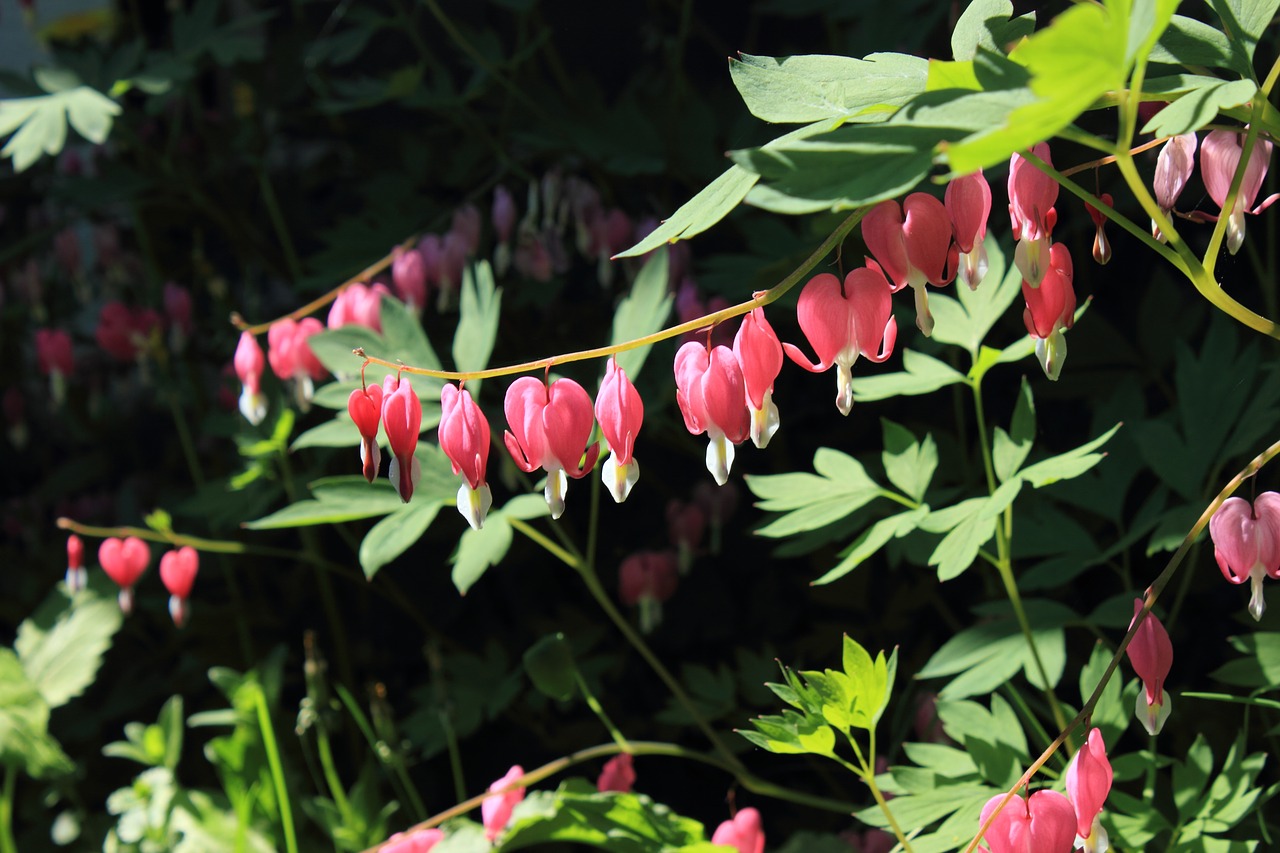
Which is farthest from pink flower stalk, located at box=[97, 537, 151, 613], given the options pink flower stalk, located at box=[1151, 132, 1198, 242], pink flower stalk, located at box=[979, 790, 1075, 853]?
pink flower stalk, located at box=[1151, 132, 1198, 242]

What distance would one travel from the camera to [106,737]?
2.33 meters

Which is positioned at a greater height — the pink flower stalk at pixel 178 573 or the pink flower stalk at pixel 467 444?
the pink flower stalk at pixel 467 444

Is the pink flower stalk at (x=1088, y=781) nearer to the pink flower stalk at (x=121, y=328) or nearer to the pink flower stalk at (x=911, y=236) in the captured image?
the pink flower stalk at (x=911, y=236)

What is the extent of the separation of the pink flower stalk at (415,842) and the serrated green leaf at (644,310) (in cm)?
50

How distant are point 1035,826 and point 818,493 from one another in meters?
0.40

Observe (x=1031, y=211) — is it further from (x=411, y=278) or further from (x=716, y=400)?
(x=411, y=278)

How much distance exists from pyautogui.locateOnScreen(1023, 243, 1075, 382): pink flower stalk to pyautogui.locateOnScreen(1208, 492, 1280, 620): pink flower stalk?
0.15 meters

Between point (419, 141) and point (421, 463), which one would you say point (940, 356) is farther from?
point (419, 141)

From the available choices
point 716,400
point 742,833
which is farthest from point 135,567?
point 716,400

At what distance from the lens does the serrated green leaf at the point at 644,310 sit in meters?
1.15

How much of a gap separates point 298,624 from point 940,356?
1287mm

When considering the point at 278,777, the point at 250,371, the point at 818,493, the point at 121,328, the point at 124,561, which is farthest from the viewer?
the point at 121,328

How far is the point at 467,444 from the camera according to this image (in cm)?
77

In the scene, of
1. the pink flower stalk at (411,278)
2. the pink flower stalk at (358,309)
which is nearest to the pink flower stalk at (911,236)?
the pink flower stalk at (358,309)
